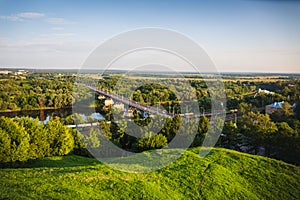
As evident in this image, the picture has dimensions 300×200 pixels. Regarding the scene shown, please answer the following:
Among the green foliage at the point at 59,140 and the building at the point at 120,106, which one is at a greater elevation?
the green foliage at the point at 59,140

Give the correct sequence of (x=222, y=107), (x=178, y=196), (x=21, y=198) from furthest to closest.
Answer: (x=222, y=107), (x=178, y=196), (x=21, y=198)

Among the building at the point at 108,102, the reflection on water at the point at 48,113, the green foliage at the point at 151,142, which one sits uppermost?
the green foliage at the point at 151,142

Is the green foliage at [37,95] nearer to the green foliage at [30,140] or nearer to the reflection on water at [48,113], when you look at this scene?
the reflection on water at [48,113]

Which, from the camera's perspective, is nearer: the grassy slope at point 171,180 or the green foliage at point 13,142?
the grassy slope at point 171,180

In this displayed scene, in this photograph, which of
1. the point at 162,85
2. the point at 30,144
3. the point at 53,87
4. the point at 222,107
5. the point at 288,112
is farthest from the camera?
the point at 53,87

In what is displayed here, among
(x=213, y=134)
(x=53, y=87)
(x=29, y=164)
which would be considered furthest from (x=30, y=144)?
(x=53, y=87)

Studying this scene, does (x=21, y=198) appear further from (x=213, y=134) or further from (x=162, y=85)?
(x=162, y=85)

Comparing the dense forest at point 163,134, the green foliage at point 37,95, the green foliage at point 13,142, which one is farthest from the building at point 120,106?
the green foliage at point 13,142

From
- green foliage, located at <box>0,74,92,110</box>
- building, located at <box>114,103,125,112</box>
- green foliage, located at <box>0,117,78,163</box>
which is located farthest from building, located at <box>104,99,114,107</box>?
green foliage, located at <box>0,117,78,163</box>

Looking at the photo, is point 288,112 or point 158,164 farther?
point 288,112
